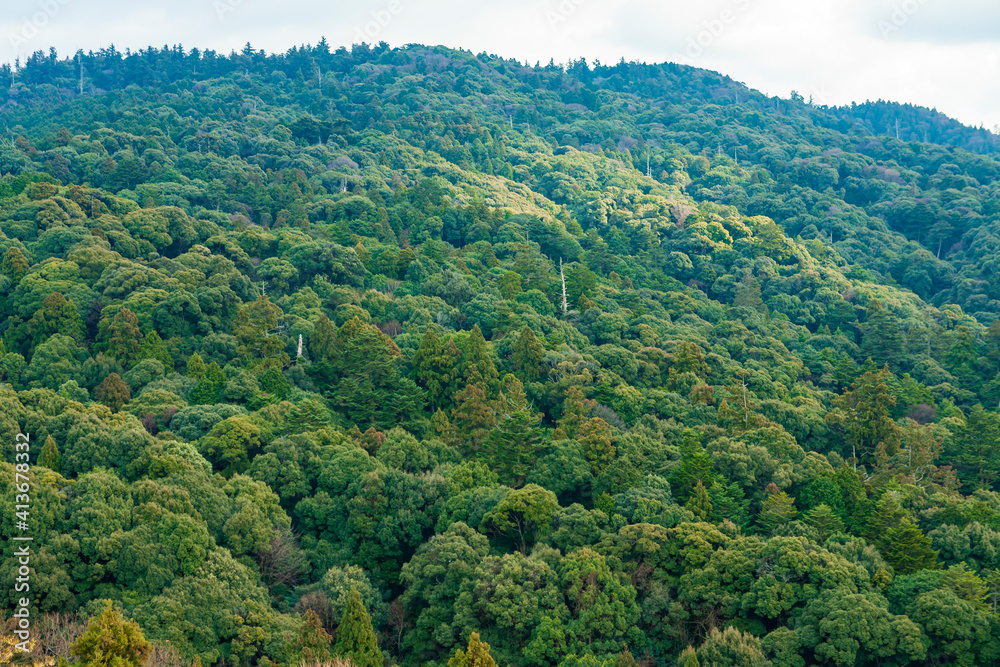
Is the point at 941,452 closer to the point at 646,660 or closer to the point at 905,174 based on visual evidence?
the point at 646,660

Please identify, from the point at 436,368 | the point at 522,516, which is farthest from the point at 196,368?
Answer: the point at 522,516

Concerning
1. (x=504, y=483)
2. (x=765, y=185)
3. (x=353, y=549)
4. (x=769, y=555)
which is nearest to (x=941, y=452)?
(x=769, y=555)

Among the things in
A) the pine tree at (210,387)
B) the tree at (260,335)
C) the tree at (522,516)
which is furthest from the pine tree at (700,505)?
the pine tree at (210,387)

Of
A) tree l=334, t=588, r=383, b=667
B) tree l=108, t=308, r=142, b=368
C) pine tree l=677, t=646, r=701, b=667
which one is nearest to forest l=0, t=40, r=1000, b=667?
tree l=334, t=588, r=383, b=667

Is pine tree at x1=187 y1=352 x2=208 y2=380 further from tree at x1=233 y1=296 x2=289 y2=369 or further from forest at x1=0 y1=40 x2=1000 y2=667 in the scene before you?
tree at x1=233 y1=296 x2=289 y2=369

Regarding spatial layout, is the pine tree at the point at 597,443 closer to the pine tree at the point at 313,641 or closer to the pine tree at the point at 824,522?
the pine tree at the point at 824,522

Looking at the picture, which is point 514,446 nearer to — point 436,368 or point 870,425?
point 436,368
